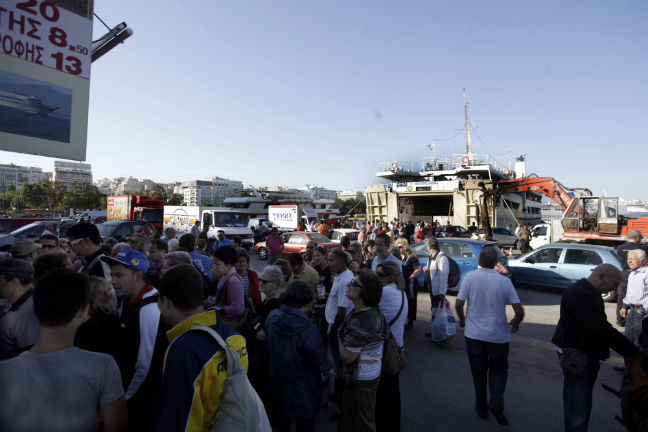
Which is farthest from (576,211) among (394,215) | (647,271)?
(394,215)

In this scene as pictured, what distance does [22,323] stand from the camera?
227 centimetres

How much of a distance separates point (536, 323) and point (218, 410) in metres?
7.16

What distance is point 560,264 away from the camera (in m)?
9.09

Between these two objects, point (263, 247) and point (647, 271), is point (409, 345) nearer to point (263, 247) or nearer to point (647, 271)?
point (647, 271)

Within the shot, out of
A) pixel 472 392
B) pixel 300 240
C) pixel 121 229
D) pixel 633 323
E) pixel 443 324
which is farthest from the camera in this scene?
pixel 121 229

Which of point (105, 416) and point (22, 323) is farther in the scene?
point (22, 323)

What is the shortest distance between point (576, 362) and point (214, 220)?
18.2 metres

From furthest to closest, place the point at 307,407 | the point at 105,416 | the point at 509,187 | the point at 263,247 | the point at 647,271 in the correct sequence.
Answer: the point at 509,187 → the point at 263,247 → the point at 647,271 → the point at 307,407 → the point at 105,416

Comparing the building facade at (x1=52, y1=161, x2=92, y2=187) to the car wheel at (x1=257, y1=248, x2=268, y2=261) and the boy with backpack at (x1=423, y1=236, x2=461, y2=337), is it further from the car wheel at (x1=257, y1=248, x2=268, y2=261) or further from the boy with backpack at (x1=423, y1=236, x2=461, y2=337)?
the boy with backpack at (x1=423, y1=236, x2=461, y2=337)

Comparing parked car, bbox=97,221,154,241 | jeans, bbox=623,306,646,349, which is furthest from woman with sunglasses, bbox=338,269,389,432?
parked car, bbox=97,221,154,241

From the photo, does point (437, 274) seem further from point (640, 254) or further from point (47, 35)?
point (47, 35)

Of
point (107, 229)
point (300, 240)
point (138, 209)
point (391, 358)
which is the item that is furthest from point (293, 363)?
point (138, 209)

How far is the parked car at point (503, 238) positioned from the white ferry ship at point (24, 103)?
21373mm

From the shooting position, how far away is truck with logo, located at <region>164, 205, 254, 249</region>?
18.3m
